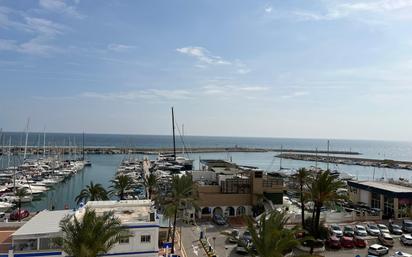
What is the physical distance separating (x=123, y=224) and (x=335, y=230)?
1993 cm

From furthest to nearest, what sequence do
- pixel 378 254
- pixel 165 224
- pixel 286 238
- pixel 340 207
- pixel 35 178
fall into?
pixel 35 178 < pixel 340 207 < pixel 165 224 < pixel 378 254 < pixel 286 238

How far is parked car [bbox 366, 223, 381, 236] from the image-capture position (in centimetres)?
3387

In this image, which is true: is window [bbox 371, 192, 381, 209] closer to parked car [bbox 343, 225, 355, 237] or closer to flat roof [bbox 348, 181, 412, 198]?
flat roof [bbox 348, 181, 412, 198]

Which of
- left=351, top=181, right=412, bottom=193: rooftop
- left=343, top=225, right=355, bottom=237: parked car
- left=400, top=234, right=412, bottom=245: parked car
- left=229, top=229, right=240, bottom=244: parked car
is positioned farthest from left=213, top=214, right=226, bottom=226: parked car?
left=351, top=181, right=412, bottom=193: rooftop

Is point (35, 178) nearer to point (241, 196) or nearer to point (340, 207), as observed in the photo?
point (241, 196)

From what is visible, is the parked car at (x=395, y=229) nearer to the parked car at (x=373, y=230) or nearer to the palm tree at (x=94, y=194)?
the parked car at (x=373, y=230)

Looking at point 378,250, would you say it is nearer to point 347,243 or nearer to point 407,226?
point 347,243

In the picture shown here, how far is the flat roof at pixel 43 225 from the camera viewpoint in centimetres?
2172

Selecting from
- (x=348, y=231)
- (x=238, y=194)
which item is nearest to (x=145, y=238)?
(x=238, y=194)

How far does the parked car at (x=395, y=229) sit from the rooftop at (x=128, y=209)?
73.5ft

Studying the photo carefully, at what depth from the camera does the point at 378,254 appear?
28391 mm

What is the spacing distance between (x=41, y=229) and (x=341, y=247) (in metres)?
22.3

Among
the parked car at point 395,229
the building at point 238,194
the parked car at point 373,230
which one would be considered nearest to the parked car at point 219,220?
the building at point 238,194

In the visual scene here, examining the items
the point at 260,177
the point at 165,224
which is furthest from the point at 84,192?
the point at 260,177
